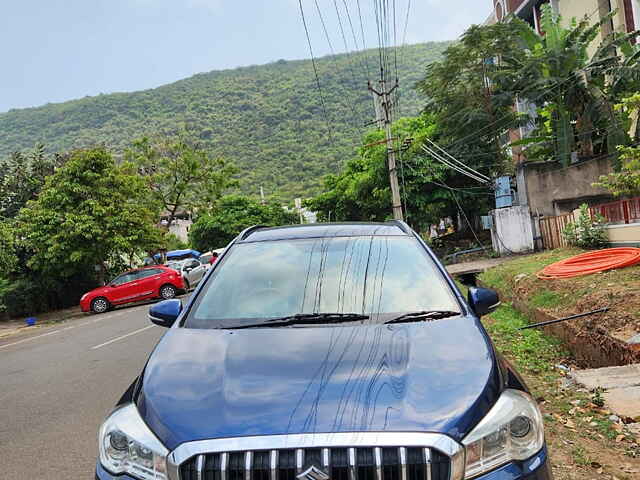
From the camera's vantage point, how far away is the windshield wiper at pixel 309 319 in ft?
10.5

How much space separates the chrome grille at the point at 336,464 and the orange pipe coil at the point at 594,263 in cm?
1066

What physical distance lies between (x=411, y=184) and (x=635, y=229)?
735 inches

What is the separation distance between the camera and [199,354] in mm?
2885

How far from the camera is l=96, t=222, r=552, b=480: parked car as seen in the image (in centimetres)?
218

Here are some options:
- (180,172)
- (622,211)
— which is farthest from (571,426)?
(180,172)

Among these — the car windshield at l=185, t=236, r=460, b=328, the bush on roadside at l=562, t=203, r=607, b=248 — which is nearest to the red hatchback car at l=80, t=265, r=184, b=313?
the bush on roadside at l=562, t=203, r=607, b=248

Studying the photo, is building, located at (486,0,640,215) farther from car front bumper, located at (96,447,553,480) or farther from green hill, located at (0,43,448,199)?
car front bumper, located at (96,447,553,480)

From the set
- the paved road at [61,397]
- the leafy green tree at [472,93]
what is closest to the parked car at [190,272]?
the paved road at [61,397]

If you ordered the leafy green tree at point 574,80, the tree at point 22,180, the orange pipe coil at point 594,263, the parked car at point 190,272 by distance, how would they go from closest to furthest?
the orange pipe coil at point 594,263 → the leafy green tree at point 574,80 → the parked car at point 190,272 → the tree at point 22,180

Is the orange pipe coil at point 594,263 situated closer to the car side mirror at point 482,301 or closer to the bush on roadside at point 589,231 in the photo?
the bush on roadside at point 589,231

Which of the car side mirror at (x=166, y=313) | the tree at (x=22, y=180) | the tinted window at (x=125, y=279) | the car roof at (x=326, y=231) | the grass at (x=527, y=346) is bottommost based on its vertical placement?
the grass at (x=527, y=346)

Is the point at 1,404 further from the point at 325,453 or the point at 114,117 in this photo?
the point at 114,117

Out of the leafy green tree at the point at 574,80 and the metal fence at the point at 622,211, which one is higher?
the leafy green tree at the point at 574,80

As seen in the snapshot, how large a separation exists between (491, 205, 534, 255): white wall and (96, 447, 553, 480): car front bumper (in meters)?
26.0
